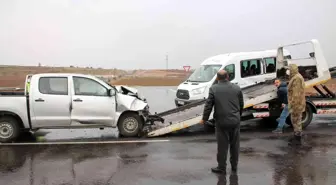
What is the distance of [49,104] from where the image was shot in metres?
9.27

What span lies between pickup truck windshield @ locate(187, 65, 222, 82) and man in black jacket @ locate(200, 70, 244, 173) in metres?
7.97

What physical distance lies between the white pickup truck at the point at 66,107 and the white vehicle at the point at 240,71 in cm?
453

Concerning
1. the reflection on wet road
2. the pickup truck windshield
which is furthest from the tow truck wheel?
the pickup truck windshield

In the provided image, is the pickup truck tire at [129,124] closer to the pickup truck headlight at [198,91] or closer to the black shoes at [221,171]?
the black shoes at [221,171]

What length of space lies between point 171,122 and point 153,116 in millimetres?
539

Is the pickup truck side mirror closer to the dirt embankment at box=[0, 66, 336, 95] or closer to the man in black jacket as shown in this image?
the man in black jacket

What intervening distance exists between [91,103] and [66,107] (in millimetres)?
638

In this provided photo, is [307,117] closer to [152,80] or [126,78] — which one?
[152,80]

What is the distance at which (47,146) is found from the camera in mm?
8789

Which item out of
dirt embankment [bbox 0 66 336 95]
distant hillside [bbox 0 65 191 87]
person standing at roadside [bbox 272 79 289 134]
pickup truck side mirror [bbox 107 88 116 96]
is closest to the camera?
pickup truck side mirror [bbox 107 88 116 96]

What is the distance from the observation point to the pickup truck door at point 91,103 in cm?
939

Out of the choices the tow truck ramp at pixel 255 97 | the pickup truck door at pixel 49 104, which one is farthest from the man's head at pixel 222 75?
the pickup truck door at pixel 49 104

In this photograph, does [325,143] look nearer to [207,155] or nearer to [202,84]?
[207,155]

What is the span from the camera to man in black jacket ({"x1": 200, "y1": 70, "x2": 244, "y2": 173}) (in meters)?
6.13
